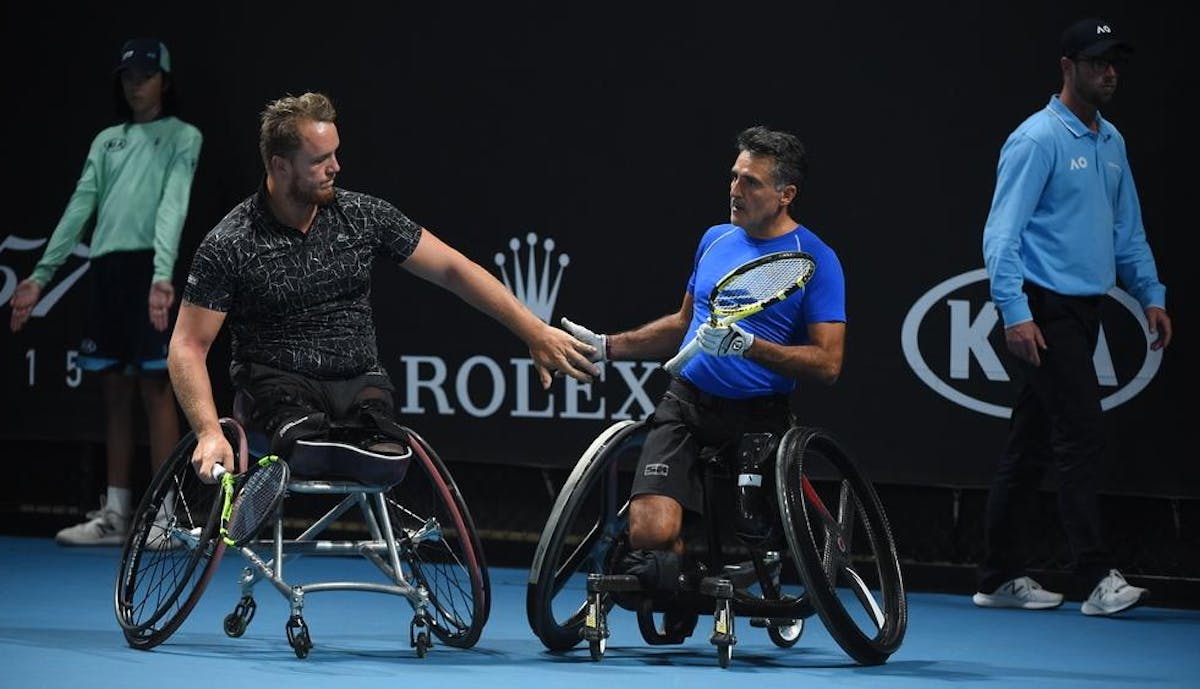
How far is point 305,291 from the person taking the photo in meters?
5.46

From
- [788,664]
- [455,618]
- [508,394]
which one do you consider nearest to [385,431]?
[455,618]

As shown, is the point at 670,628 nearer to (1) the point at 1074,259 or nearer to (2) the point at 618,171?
(1) the point at 1074,259

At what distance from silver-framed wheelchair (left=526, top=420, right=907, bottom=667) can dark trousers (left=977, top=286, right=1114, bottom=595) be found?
3.26ft

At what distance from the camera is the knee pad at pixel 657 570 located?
525 centimetres

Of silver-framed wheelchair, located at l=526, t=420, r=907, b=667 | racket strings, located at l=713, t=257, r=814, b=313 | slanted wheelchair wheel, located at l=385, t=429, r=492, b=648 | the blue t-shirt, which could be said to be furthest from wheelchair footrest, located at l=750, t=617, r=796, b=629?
racket strings, located at l=713, t=257, r=814, b=313

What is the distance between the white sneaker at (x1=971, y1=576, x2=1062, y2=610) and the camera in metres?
6.55

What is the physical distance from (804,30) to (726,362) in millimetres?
1775

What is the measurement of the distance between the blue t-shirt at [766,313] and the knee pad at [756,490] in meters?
0.14

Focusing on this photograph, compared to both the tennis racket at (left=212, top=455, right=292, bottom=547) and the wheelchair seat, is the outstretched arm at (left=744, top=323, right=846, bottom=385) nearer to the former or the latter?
the wheelchair seat

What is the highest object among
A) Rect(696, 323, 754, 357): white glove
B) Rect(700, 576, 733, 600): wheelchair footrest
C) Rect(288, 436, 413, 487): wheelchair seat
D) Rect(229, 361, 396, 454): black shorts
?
Rect(696, 323, 754, 357): white glove

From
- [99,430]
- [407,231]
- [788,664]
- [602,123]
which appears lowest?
[788,664]

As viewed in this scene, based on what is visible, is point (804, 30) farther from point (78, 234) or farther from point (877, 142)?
point (78, 234)

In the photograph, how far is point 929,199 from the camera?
674 cm

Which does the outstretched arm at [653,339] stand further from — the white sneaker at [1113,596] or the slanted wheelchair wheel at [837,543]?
the white sneaker at [1113,596]
